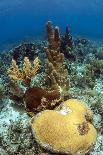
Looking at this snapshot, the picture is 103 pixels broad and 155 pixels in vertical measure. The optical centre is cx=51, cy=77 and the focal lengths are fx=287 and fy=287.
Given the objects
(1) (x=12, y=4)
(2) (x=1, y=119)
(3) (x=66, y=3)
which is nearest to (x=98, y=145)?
(2) (x=1, y=119)

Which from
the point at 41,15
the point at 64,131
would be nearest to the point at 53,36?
the point at 64,131

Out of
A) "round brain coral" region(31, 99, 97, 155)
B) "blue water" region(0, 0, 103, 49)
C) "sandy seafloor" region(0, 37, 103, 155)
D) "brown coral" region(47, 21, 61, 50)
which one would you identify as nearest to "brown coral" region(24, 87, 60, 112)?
"sandy seafloor" region(0, 37, 103, 155)

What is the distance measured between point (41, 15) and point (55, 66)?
6846 centimetres

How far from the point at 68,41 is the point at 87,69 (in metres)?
2.30

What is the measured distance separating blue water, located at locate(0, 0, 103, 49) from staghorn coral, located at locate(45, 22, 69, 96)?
107 feet

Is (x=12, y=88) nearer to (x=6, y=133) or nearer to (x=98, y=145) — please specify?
(x=6, y=133)

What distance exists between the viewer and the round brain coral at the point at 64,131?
5.73m

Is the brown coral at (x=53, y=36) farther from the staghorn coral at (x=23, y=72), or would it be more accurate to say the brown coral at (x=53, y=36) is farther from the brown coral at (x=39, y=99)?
the brown coral at (x=39, y=99)

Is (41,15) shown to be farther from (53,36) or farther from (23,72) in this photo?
(23,72)

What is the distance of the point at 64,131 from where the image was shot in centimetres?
579

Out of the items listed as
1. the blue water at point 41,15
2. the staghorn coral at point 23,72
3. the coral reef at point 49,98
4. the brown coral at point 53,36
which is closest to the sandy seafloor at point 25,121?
the coral reef at point 49,98

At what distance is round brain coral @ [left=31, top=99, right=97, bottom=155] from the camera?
5727 mm

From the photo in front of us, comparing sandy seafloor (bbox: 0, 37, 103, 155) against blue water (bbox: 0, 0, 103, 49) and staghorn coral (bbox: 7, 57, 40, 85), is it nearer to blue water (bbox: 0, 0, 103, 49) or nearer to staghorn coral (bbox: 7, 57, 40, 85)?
staghorn coral (bbox: 7, 57, 40, 85)

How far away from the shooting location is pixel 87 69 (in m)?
9.34
